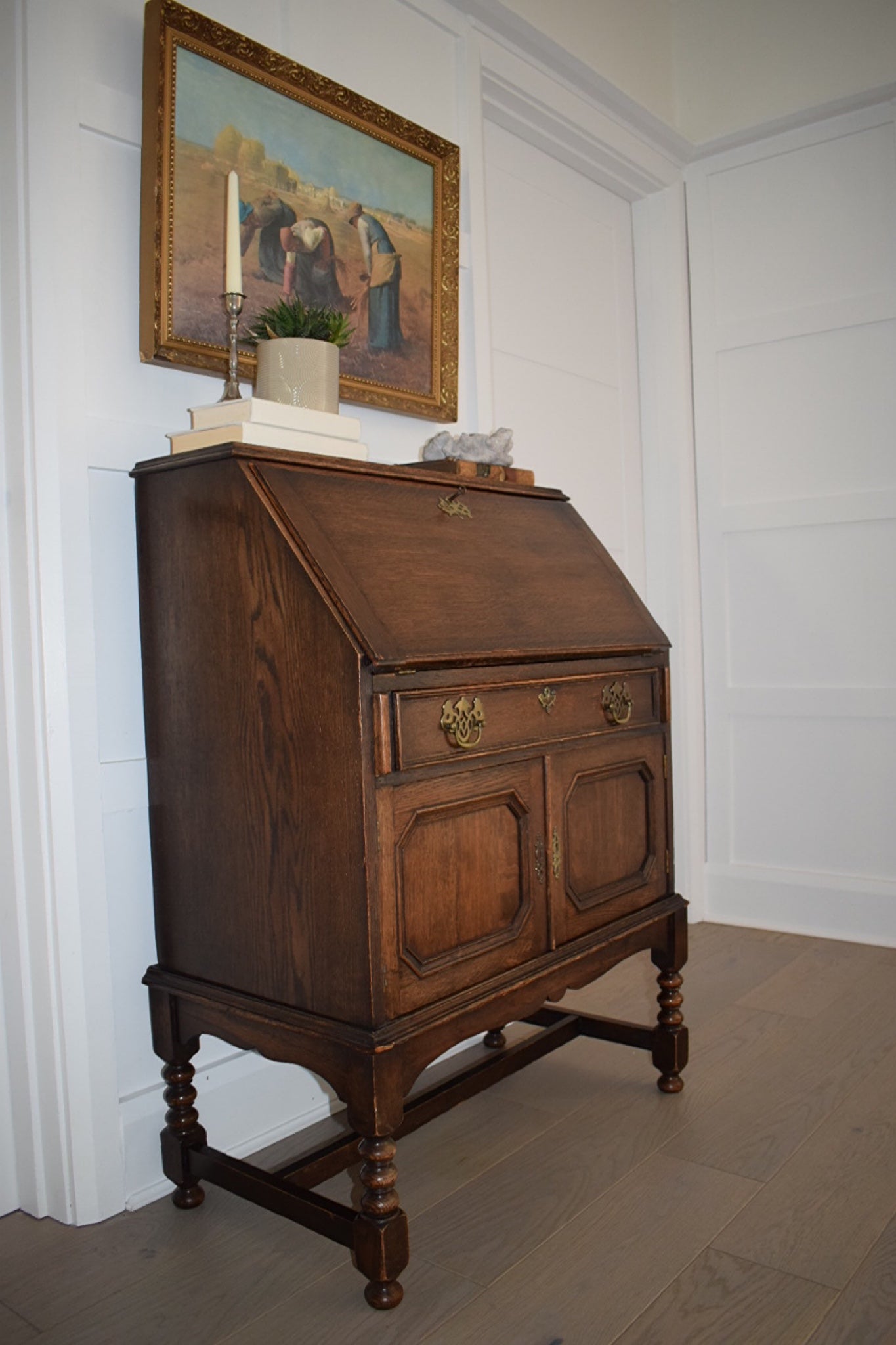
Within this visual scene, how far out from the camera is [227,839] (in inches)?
65.9

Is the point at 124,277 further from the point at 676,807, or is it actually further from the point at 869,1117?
the point at 676,807

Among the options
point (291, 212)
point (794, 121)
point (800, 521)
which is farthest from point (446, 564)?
point (794, 121)

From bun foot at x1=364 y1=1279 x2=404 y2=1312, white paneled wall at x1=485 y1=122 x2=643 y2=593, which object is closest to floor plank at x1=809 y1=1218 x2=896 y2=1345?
bun foot at x1=364 y1=1279 x2=404 y2=1312

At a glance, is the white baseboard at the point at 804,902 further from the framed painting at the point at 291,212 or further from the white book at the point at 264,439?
the white book at the point at 264,439

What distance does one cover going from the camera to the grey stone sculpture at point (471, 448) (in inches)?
82.5

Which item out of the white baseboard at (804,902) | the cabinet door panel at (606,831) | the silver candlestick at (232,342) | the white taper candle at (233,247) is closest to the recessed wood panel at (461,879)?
the cabinet door panel at (606,831)

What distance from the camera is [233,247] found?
1.76 meters

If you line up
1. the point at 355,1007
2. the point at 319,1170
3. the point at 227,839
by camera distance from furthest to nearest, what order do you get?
the point at 319,1170 → the point at 227,839 → the point at 355,1007

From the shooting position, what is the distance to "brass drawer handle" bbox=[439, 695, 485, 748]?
5.26ft

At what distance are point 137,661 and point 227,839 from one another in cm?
41

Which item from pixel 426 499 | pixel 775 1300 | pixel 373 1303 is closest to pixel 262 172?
pixel 426 499

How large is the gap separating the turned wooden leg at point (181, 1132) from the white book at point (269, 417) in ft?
3.48

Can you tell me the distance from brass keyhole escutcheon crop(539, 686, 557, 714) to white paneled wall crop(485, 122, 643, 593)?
1.33m

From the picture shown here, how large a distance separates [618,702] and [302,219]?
114 cm
